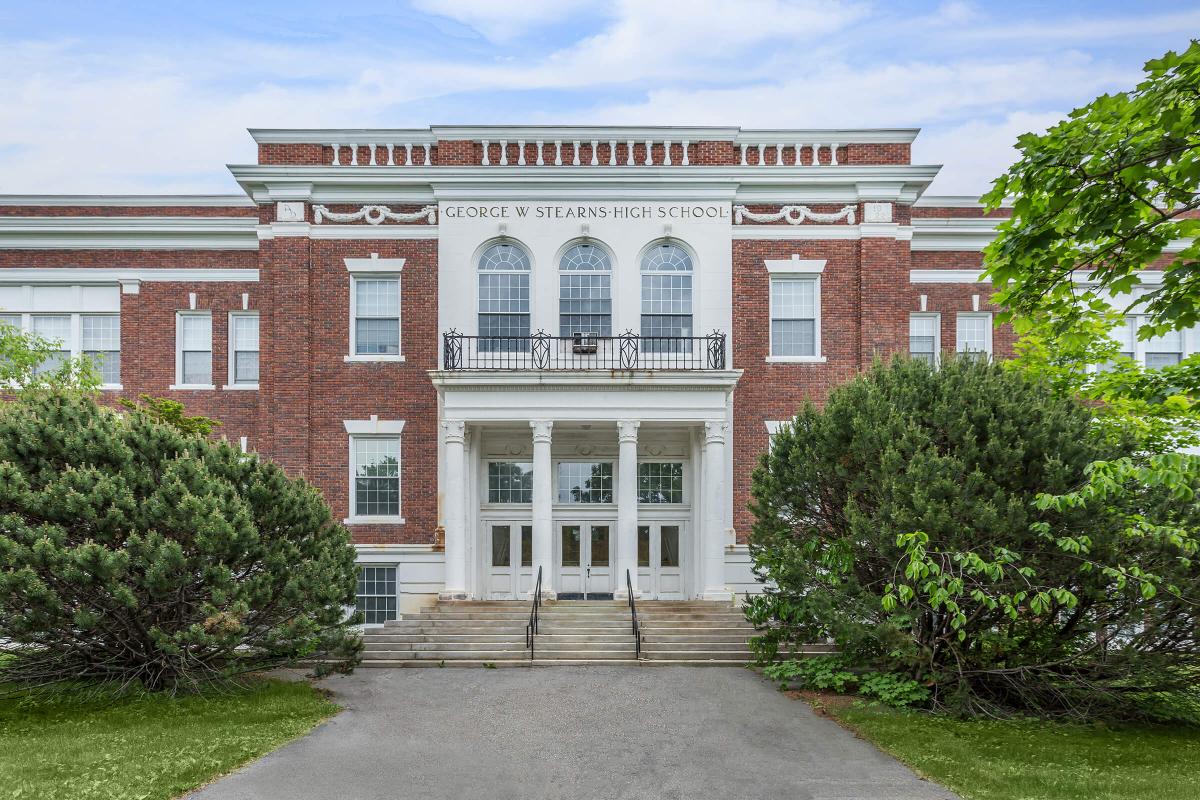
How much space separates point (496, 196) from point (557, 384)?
5.07 meters

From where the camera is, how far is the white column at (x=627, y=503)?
18469 millimetres

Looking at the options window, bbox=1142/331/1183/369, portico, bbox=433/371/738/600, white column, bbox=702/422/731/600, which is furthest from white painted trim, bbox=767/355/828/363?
window, bbox=1142/331/1183/369

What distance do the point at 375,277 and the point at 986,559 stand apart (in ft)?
49.4

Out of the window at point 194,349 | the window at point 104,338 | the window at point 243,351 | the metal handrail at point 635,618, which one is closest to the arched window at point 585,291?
the metal handrail at point 635,618

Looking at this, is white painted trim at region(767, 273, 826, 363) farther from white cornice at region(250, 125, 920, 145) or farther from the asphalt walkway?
the asphalt walkway

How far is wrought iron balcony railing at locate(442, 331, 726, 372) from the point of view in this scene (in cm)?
1925

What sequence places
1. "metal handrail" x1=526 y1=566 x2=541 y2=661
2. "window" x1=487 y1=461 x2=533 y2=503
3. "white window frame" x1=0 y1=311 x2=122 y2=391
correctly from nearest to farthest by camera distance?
"metal handrail" x1=526 y1=566 x2=541 y2=661 → "window" x1=487 y1=461 x2=533 y2=503 → "white window frame" x1=0 y1=311 x2=122 y2=391

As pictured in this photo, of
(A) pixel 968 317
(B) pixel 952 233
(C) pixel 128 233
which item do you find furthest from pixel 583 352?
(C) pixel 128 233

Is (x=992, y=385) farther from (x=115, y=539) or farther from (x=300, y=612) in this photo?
(x=115, y=539)

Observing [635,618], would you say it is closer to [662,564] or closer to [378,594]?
[662,564]

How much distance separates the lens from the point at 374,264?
20.3m

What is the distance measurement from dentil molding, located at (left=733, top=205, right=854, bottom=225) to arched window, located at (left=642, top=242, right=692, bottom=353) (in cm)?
168

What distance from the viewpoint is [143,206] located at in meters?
21.2

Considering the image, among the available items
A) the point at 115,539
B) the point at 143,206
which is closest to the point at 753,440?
the point at 115,539
